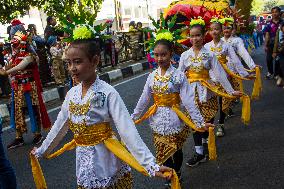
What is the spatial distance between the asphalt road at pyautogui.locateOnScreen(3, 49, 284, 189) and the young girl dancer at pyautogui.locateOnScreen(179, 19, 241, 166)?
1.29 ft

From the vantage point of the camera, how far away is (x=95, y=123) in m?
3.05

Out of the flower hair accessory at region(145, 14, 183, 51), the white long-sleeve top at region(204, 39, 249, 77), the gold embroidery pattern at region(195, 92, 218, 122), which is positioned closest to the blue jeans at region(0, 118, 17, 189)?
the flower hair accessory at region(145, 14, 183, 51)

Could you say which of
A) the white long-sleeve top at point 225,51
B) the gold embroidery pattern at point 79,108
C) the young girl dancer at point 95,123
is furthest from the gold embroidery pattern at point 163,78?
the white long-sleeve top at point 225,51

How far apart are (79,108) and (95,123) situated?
0.16 m

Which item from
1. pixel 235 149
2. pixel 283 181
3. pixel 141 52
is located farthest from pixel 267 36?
pixel 141 52

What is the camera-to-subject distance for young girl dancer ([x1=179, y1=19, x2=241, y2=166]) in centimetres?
538

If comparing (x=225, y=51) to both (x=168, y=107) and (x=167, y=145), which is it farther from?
(x=167, y=145)

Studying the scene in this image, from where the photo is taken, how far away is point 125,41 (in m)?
18.5

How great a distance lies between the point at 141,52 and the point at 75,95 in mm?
17264

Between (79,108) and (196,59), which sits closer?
(79,108)

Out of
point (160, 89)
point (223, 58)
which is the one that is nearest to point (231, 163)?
point (160, 89)

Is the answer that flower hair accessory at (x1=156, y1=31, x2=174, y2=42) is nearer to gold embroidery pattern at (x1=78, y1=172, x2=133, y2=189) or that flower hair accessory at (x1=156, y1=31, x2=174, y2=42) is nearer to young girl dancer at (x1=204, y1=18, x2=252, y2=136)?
gold embroidery pattern at (x1=78, y1=172, x2=133, y2=189)

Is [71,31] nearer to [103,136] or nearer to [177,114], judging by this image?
[103,136]

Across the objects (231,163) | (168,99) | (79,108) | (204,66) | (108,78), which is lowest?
(108,78)
